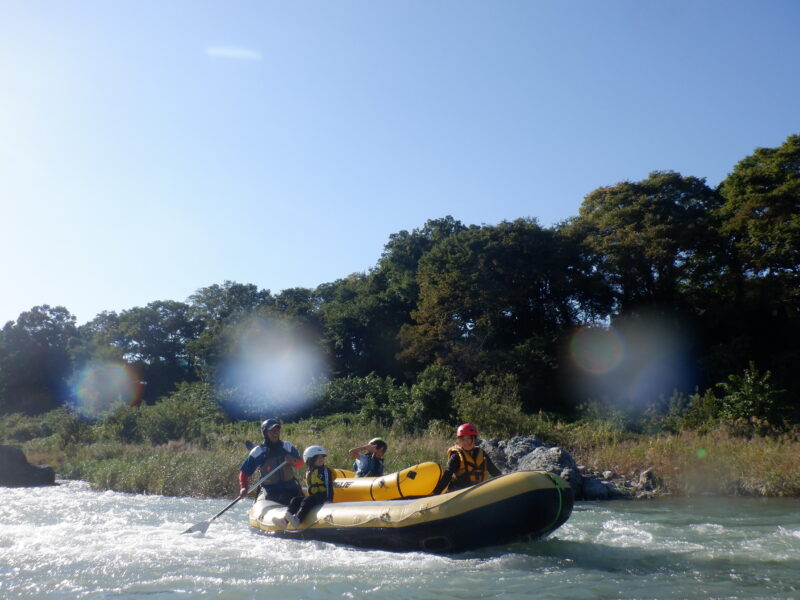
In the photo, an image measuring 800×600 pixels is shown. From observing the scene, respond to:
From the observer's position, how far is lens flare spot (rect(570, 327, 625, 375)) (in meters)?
26.1

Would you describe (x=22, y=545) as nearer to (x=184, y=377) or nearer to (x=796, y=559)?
(x=796, y=559)

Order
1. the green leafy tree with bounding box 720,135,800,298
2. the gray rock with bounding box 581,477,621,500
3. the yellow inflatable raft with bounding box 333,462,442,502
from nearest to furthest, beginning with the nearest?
the yellow inflatable raft with bounding box 333,462,442,502 → the gray rock with bounding box 581,477,621,500 → the green leafy tree with bounding box 720,135,800,298

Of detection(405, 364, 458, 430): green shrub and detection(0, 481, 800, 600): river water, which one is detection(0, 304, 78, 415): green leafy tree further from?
detection(0, 481, 800, 600): river water

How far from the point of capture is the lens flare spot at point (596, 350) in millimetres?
26125

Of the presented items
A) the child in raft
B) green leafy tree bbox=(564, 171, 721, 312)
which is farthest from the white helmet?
green leafy tree bbox=(564, 171, 721, 312)

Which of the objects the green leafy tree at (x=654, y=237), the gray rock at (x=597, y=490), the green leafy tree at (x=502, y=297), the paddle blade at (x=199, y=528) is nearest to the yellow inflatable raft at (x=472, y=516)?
the paddle blade at (x=199, y=528)

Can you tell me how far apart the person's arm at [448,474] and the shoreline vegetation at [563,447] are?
688 cm

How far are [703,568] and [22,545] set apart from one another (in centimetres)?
777

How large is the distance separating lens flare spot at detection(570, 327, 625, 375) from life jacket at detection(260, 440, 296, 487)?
62.0 ft

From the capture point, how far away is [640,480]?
45.5ft

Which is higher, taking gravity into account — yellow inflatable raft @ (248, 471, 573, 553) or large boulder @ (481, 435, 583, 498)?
yellow inflatable raft @ (248, 471, 573, 553)

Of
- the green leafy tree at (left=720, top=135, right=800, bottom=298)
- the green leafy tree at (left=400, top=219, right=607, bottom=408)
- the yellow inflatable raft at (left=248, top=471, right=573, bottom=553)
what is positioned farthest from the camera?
the green leafy tree at (left=400, top=219, right=607, bottom=408)

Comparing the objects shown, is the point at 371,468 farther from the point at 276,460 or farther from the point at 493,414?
the point at 493,414

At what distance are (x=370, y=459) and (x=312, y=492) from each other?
1695 millimetres
